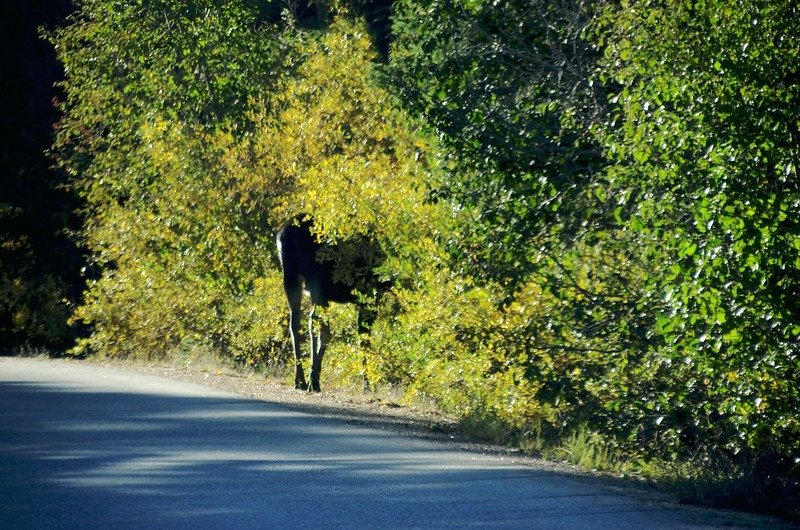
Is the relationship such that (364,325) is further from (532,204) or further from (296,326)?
(532,204)

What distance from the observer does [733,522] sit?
8.21m

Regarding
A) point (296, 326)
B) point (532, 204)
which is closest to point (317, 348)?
point (296, 326)

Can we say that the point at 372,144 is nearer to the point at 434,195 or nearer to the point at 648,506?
the point at 434,195

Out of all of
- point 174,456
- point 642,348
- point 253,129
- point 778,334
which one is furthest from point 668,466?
point 253,129

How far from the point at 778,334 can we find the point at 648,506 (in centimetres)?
179

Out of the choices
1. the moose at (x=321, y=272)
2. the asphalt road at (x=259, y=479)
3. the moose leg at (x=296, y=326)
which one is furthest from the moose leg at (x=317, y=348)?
the asphalt road at (x=259, y=479)

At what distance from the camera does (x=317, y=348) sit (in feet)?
54.5

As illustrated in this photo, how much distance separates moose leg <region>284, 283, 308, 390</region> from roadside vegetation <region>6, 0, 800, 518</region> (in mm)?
584

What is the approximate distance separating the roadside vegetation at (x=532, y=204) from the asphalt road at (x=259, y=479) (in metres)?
1.39

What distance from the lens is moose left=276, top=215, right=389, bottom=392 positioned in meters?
16.2

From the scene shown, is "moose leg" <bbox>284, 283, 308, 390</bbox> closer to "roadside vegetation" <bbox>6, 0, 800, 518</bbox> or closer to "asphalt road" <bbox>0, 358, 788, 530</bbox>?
"roadside vegetation" <bbox>6, 0, 800, 518</bbox>

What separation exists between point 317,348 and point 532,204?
6.04m

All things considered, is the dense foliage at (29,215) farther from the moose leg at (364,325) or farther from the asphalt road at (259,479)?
the asphalt road at (259,479)

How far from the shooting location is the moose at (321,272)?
639 inches
